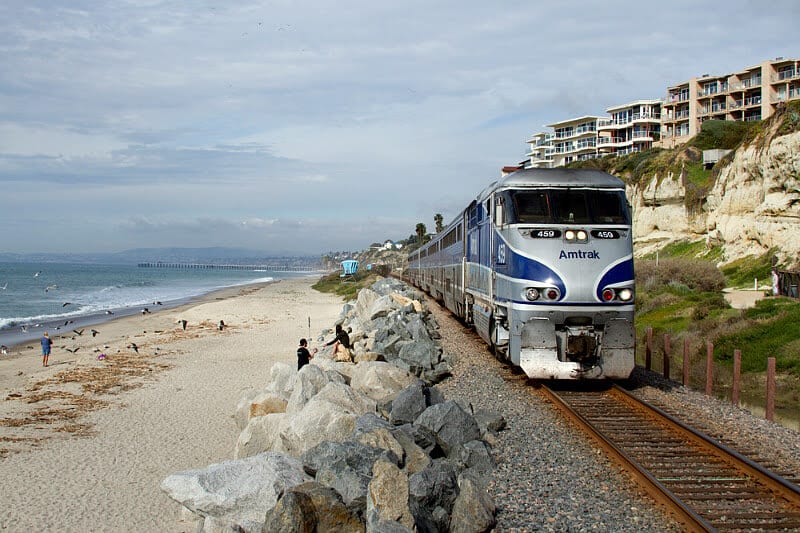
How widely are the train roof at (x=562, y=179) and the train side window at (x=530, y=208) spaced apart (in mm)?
200

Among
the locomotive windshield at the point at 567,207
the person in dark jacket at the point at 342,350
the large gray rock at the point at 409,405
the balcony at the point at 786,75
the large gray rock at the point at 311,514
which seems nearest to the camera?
the large gray rock at the point at 311,514

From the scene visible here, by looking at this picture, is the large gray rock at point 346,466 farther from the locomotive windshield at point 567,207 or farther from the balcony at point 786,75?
the balcony at point 786,75

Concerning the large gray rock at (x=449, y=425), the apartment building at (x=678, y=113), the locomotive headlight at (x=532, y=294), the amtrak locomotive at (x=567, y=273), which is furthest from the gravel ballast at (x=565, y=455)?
the apartment building at (x=678, y=113)

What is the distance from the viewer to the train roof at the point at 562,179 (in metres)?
12.1

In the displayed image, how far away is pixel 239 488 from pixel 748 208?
3404 cm

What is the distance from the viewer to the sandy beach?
11094 mm

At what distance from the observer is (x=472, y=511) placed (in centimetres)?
632

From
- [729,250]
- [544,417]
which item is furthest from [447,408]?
[729,250]

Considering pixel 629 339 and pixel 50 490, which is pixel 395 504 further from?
pixel 50 490

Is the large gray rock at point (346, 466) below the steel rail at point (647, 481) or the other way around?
the other way around

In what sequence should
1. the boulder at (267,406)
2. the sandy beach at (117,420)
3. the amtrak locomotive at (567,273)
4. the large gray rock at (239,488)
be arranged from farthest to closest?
the boulder at (267,406)
the amtrak locomotive at (567,273)
the sandy beach at (117,420)
the large gray rock at (239,488)

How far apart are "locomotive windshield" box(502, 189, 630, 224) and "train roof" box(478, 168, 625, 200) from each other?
12 cm

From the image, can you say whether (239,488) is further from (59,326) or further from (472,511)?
(59,326)

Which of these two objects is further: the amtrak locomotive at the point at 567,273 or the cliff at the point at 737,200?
the cliff at the point at 737,200
